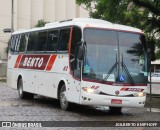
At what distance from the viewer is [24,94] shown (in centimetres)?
2131

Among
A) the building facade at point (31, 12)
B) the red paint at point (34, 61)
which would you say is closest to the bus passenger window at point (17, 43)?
the red paint at point (34, 61)

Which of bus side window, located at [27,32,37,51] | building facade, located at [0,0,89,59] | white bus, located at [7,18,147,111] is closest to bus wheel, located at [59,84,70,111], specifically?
white bus, located at [7,18,147,111]

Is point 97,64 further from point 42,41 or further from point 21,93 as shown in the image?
point 21,93

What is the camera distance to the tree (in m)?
21.1

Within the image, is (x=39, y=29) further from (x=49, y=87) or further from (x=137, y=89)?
(x=137, y=89)

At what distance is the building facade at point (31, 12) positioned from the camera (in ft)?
339

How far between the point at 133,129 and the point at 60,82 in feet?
17.6

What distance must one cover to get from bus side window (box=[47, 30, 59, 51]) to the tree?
425 cm

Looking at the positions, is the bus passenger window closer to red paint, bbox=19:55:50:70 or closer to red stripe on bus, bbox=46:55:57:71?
red paint, bbox=19:55:50:70

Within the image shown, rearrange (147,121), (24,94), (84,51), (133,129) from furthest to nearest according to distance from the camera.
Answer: (24,94) → (84,51) → (147,121) → (133,129)

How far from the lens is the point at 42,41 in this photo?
18.4 m

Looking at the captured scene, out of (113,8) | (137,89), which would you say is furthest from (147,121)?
(113,8)

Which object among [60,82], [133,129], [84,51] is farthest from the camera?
[60,82]

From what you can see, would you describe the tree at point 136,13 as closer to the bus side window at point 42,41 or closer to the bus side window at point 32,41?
the bus side window at point 32,41
